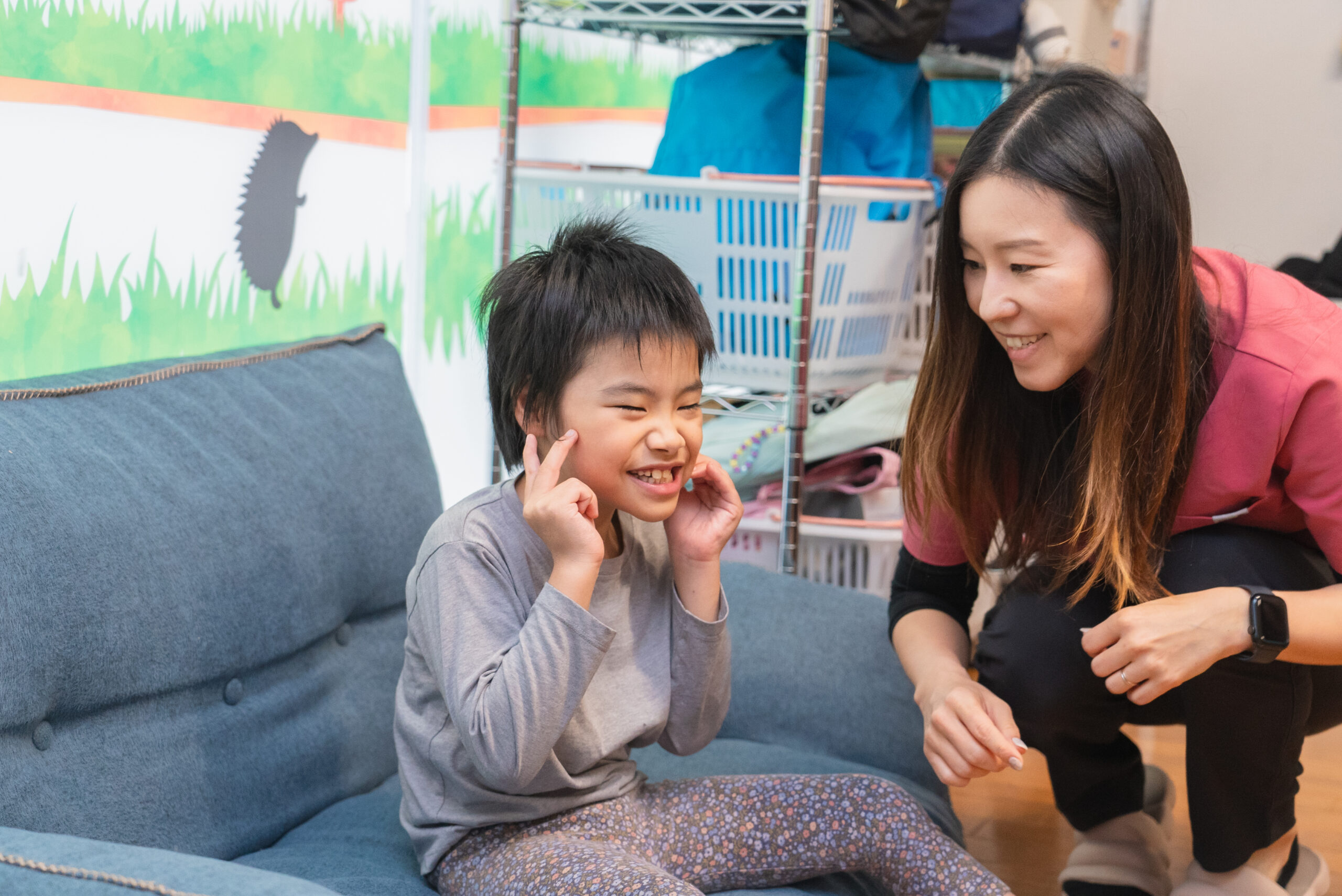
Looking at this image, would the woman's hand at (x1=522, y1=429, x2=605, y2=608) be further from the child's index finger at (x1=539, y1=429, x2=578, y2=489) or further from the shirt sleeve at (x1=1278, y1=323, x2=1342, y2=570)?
the shirt sleeve at (x1=1278, y1=323, x2=1342, y2=570)

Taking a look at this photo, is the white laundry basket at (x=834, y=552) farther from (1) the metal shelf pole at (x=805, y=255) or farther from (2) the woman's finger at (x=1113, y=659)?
(2) the woman's finger at (x=1113, y=659)

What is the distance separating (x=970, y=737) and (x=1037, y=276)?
0.41m

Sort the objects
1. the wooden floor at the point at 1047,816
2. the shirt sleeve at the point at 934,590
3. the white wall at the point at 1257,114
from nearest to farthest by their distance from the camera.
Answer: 1. the shirt sleeve at the point at 934,590
2. the wooden floor at the point at 1047,816
3. the white wall at the point at 1257,114

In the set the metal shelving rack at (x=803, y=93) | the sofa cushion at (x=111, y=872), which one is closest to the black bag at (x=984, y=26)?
the metal shelving rack at (x=803, y=93)

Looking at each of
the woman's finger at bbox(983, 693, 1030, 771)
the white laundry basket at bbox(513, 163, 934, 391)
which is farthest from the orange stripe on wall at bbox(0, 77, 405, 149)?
the woman's finger at bbox(983, 693, 1030, 771)

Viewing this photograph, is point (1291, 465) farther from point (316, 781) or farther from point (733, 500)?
point (316, 781)

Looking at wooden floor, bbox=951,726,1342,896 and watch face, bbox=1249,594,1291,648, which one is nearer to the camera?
watch face, bbox=1249,594,1291,648

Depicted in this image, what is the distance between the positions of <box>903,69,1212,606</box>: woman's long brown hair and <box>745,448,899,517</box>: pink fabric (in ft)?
2.08

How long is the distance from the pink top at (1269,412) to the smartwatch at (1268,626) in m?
0.11

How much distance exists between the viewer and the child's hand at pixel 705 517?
1.10 meters

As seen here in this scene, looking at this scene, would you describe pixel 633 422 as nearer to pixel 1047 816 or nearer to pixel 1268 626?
pixel 1268 626

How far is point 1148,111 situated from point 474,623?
2.43 ft

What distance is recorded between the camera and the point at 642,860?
0.94 meters

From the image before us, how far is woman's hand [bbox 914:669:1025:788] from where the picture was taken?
103cm
